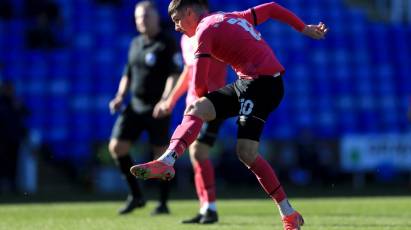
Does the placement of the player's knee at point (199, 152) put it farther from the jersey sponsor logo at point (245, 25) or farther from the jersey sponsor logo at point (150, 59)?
the jersey sponsor logo at point (245, 25)

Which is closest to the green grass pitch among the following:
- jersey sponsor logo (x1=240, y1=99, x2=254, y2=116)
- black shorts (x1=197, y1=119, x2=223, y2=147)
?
black shorts (x1=197, y1=119, x2=223, y2=147)

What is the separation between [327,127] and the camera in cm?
1672

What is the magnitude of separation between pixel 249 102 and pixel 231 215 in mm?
2843

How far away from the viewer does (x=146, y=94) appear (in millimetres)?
9227

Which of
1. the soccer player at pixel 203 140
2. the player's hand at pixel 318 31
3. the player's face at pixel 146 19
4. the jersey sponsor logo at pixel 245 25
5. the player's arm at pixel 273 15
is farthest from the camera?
the player's face at pixel 146 19

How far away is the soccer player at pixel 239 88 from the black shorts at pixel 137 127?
2.78 meters

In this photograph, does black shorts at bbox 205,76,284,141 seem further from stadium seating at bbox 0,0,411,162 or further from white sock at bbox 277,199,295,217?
stadium seating at bbox 0,0,411,162

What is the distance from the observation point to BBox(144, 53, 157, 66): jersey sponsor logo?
9234 mm

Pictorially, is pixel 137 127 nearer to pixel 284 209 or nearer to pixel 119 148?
pixel 119 148

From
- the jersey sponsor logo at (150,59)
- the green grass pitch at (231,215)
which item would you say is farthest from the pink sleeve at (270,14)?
the jersey sponsor logo at (150,59)

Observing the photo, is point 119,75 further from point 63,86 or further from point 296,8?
point 296,8

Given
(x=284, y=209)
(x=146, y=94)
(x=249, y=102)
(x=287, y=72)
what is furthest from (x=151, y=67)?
(x=287, y=72)

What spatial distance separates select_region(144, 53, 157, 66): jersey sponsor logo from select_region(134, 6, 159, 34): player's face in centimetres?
24

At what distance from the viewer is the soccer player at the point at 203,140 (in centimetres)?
793
